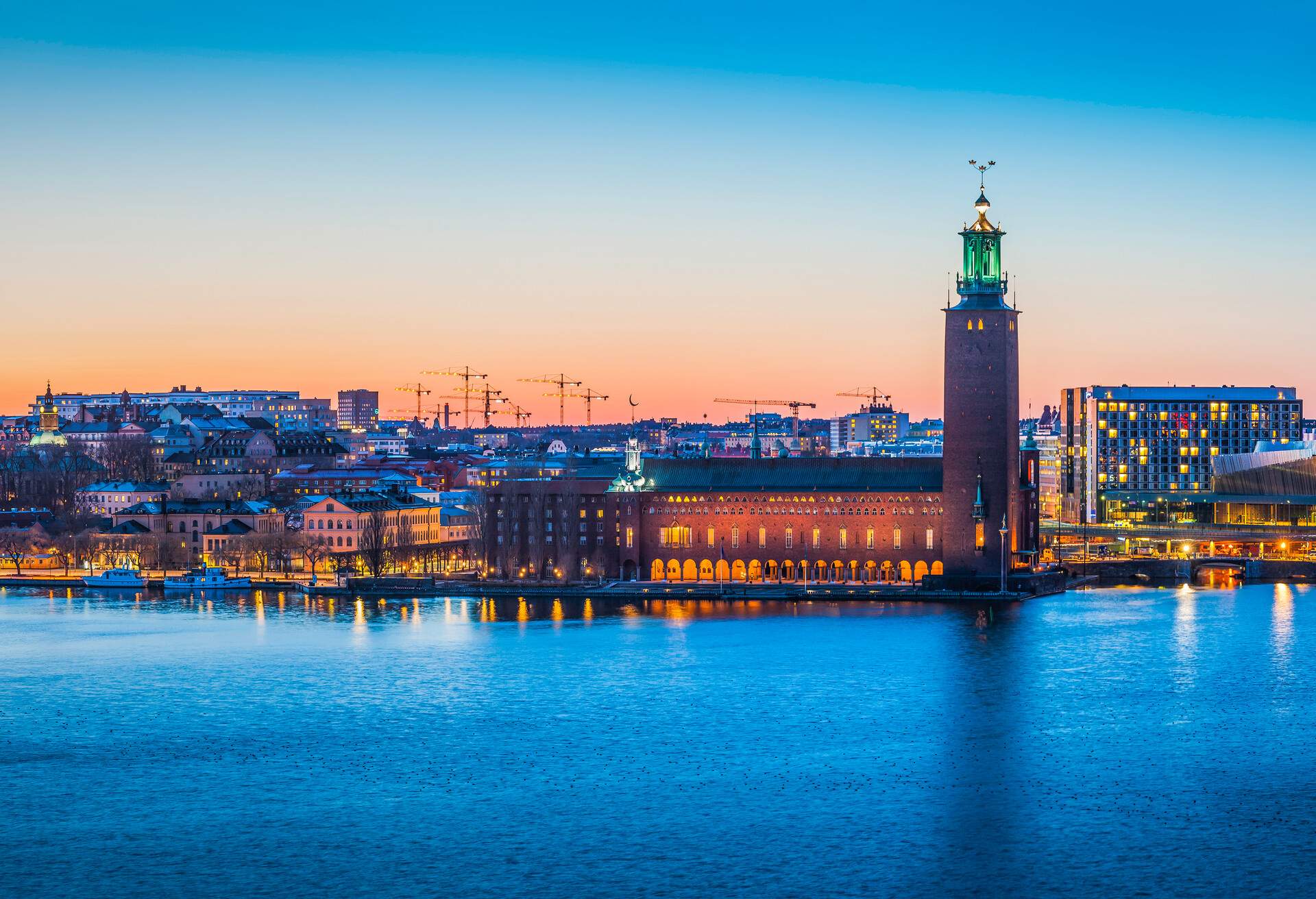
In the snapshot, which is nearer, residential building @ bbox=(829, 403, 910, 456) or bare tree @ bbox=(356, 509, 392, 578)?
bare tree @ bbox=(356, 509, 392, 578)

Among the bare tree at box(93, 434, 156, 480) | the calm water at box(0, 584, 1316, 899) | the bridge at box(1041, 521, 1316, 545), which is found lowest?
the calm water at box(0, 584, 1316, 899)

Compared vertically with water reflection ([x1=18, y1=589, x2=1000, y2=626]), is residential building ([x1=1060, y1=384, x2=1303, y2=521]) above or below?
above

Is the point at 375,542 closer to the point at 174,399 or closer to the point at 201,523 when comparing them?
the point at 201,523

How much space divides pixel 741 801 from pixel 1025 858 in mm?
4183

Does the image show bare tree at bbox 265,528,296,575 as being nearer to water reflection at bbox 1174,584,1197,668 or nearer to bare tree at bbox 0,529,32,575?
bare tree at bbox 0,529,32,575

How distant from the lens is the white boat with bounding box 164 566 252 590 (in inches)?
2157

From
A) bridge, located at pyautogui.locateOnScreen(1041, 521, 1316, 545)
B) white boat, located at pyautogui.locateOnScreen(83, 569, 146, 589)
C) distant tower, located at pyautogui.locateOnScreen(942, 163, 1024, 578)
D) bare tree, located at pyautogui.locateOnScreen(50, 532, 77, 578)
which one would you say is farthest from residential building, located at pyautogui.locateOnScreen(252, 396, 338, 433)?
distant tower, located at pyautogui.locateOnScreen(942, 163, 1024, 578)

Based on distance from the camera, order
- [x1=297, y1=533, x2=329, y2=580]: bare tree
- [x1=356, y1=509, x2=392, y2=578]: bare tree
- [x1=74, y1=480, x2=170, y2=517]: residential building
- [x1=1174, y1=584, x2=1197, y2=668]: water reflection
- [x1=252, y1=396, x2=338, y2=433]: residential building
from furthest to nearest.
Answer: [x1=252, y1=396, x2=338, y2=433]: residential building < [x1=74, y1=480, x2=170, y2=517]: residential building < [x1=297, y1=533, x2=329, y2=580]: bare tree < [x1=356, y1=509, x2=392, y2=578]: bare tree < [x1=1174, y1=584, x2=1197, y2=668]: water reflection

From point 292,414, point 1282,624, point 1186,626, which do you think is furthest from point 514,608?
point 292,414

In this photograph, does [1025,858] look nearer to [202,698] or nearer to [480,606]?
[202,698]

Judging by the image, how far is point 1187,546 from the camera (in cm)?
6000

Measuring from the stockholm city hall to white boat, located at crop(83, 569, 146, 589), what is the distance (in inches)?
451

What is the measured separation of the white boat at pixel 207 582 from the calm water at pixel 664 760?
12531mm

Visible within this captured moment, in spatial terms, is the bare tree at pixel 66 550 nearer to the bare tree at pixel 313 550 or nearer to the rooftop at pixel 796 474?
the bare tree at pixel 313 550
